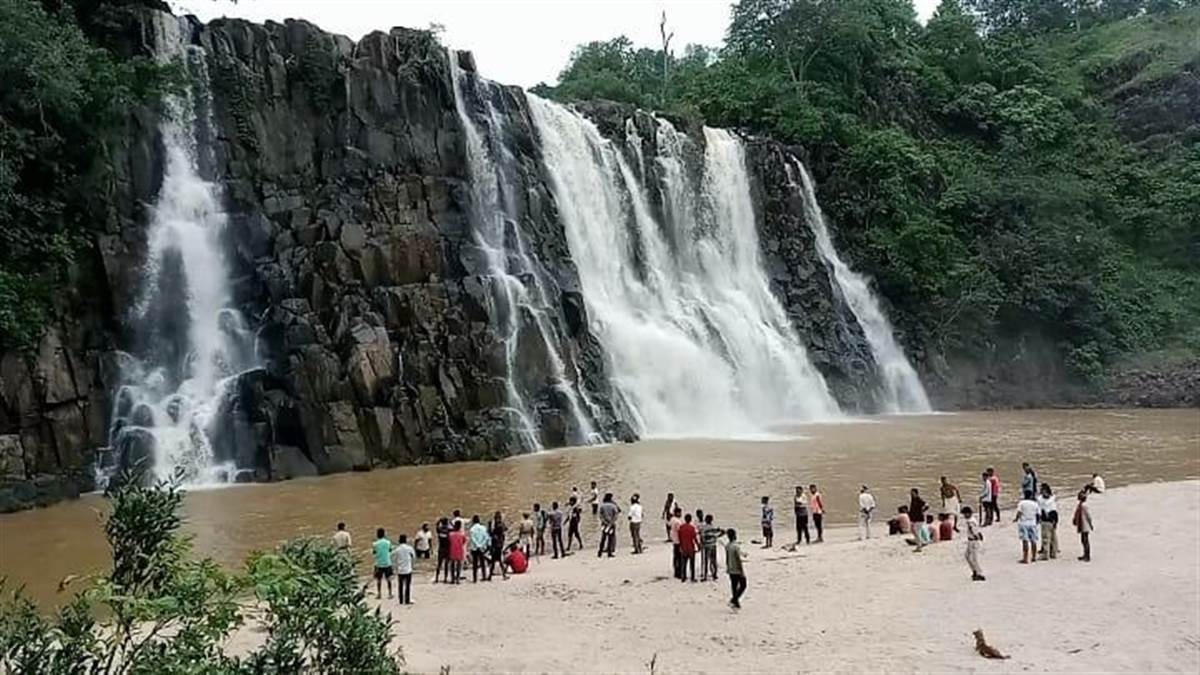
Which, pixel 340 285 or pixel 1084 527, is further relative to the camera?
pixel 340 285

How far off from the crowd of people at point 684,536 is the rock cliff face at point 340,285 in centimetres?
1088

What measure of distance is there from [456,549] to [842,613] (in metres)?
6.79

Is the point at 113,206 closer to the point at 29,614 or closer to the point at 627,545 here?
the point at 627,545

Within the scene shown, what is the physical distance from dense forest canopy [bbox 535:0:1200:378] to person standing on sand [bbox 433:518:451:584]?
3837cm

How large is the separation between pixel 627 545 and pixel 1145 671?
34.7ft

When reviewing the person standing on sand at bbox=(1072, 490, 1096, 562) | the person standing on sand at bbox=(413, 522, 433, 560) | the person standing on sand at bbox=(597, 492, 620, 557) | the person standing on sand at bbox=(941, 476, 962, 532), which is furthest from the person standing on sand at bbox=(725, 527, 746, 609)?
the person standing on sand at bbox=(941, 476, 962, 532)

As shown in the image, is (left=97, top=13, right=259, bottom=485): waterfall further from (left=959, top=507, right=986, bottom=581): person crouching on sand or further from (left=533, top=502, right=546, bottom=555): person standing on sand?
(left=959, top=507, right=986, bottom=581): person crouching on sand

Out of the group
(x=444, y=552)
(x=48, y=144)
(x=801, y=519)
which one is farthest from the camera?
(x=48, y=144)

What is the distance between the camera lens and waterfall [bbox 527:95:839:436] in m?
40.5

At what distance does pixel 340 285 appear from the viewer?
33094 mm

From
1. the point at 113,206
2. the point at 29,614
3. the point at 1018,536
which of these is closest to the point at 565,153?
the point at 113,206

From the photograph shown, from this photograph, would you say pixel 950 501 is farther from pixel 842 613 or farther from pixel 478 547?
pixel 478 547

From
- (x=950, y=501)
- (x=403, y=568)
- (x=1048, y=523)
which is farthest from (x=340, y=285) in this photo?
(x=1048, y=523)

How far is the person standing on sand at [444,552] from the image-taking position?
1811 centimetres
